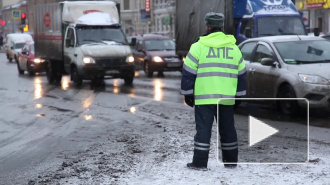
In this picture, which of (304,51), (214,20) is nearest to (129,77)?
(304,51)

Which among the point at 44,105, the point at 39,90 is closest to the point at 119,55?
the point at 39,90

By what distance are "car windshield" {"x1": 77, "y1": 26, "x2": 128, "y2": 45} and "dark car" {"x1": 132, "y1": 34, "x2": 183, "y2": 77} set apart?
4090 millimetres

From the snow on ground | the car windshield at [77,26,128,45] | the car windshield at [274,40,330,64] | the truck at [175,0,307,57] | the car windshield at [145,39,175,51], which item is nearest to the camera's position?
the snow on ground

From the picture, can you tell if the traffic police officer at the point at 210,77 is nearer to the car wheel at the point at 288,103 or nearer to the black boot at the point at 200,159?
the black boot at the point at 200,159

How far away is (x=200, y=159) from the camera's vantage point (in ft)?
22.4

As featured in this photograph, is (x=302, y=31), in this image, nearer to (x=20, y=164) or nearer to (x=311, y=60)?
(x=311, y=60)

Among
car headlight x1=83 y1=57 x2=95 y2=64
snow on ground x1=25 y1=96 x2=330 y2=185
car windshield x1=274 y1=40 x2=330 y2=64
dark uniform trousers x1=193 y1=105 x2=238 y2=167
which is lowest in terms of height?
snow on ground x1=25 y1=96 x2=330 y2=185

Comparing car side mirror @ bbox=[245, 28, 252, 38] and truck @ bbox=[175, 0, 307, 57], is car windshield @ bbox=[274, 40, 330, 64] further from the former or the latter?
truck @ bbox=[175, 0, 307, 57]

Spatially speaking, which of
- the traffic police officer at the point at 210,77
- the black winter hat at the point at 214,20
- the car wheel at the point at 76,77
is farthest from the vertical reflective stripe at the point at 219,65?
the car wheel at the point at 76,77

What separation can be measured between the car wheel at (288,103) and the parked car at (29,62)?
16854mm

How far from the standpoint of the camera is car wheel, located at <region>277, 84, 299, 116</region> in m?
11.3

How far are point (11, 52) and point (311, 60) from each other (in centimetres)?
3453

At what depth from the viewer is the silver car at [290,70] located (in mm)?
11062
